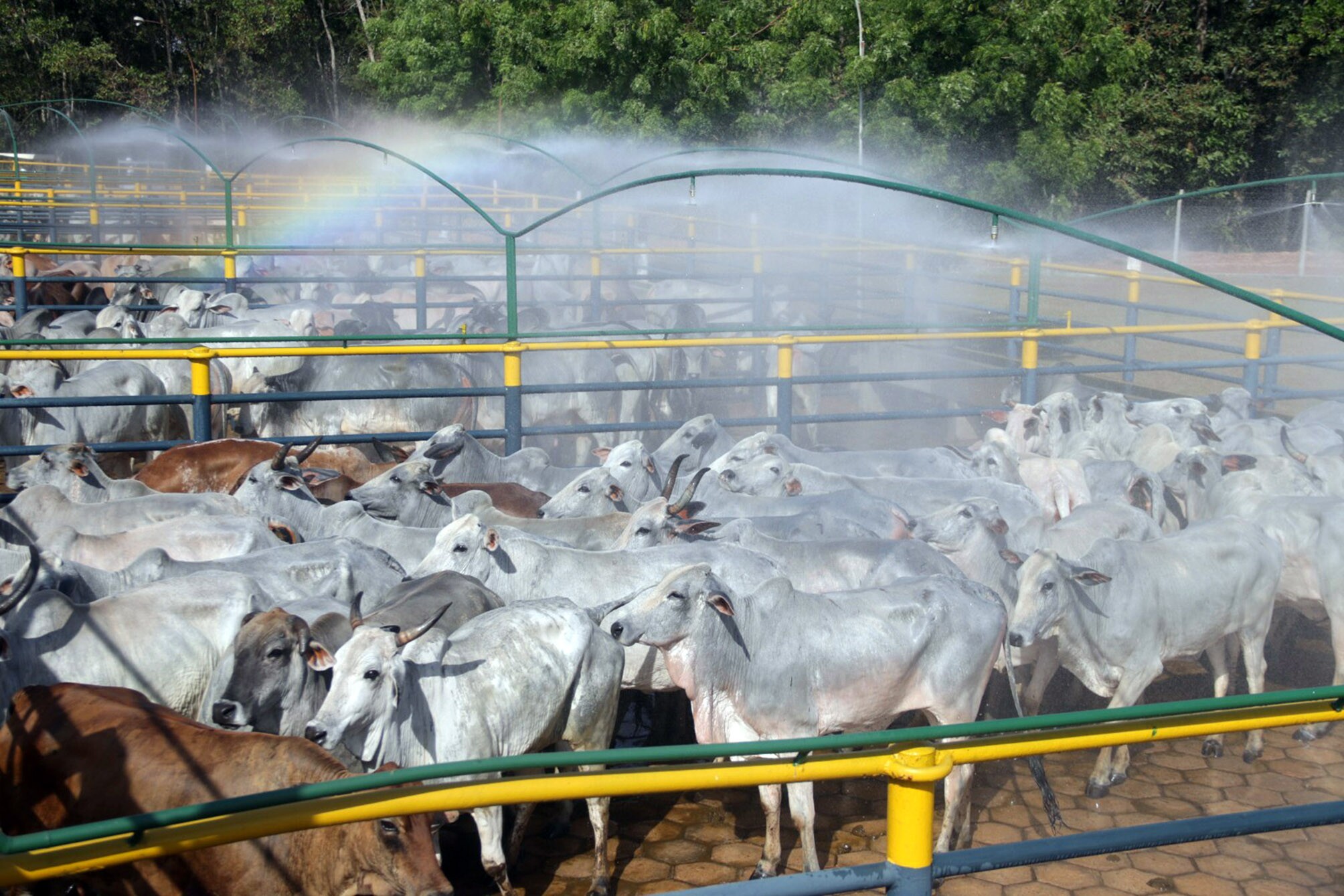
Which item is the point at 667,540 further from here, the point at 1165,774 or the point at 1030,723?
the point at 1030,723

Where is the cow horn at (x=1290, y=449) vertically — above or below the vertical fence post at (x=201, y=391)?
below

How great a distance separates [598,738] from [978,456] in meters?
3.80

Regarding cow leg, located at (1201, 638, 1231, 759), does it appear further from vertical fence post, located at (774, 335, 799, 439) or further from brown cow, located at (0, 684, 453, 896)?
brown cow, located at (0, 684, 453, 896)

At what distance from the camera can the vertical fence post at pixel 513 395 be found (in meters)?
8.55

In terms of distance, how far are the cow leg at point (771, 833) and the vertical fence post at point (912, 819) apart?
2768 mm

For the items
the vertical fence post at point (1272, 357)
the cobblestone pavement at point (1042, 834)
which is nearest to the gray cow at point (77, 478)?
the cobblestone pavement at point (1042, 834)

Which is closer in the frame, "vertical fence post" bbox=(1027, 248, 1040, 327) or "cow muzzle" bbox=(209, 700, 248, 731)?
"cow muzzle" bbox=(209, 700, 248, 731)

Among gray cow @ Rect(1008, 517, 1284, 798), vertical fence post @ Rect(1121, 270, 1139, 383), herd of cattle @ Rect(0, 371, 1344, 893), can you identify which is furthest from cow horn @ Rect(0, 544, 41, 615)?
vertical fence post @ Rect(1121, 270, 1139, 383)

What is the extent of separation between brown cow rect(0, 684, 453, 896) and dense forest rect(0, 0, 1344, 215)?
54.5 feet

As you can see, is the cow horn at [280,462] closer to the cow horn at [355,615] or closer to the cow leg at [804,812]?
the cow horn at [355,615]

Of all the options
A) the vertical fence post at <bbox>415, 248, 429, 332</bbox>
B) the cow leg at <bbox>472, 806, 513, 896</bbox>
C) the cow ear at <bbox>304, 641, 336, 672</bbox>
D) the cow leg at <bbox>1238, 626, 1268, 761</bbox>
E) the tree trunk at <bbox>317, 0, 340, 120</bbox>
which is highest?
the tree trunk at <bbox>317, 0, 340, 120</bbox>

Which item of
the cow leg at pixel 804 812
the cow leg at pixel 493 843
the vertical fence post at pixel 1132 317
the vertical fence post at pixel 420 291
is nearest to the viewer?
the cow leg at pixel 493 843

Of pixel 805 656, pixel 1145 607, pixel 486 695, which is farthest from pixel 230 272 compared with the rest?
pixel 1145 607

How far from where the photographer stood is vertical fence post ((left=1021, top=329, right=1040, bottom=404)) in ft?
30.3
